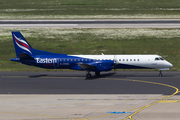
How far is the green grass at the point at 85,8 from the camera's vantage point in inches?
3593

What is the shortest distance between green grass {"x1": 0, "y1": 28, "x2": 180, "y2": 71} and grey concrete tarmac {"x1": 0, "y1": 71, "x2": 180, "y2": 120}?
18.9 metres

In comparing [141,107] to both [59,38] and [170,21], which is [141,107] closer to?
[59,38]

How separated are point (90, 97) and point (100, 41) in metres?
38.3

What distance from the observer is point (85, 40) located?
213 feet

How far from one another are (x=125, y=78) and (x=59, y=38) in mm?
31903

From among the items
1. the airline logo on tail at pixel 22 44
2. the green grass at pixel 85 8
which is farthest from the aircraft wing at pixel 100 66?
the green grass at pixel 85 8

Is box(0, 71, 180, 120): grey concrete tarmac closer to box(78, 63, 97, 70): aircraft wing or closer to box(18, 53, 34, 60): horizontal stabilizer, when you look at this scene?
box(78, 63, 97, 70): aircraft wing

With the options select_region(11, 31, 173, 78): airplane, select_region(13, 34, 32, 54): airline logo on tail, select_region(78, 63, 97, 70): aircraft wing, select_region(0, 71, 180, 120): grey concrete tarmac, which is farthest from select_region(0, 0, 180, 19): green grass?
select_region(0, 71, 180, 120): grey concrete tarmac

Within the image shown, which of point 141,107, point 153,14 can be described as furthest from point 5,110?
point 153,14

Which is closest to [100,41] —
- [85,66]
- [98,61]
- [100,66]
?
[98,61]

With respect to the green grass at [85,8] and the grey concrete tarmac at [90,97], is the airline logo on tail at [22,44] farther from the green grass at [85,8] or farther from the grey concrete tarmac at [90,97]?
the green grass at [85,8]

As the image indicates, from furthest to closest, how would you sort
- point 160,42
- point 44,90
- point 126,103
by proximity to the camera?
1. point 160,42
2. point 44,90
3. point 126,103

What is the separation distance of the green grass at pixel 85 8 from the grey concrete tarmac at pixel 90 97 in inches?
2081

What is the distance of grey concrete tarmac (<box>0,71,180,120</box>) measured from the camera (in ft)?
68.4
